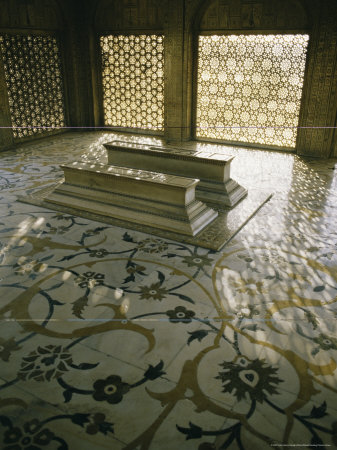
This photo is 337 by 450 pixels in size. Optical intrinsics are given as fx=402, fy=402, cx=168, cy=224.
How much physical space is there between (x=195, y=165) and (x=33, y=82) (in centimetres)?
338

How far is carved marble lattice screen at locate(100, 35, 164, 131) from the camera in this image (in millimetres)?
5941

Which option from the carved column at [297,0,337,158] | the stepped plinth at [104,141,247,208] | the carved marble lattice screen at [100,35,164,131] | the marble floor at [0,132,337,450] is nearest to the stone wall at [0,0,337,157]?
the carved column at [297,0,337,158]

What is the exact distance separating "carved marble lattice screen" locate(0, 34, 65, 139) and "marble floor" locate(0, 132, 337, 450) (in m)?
3.01

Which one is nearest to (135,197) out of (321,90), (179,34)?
(321,90)

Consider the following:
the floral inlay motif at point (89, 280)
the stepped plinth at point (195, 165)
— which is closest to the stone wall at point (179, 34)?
the stepped plinth at point (195, 165)

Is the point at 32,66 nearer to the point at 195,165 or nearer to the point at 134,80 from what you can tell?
the point at 134,80

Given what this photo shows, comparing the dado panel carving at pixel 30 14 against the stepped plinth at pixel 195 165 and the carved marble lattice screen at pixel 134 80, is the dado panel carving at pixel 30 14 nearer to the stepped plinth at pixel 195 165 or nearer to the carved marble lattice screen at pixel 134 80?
the carved marble lattice screen at pixel 134 80

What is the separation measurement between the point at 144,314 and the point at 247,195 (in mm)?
2093

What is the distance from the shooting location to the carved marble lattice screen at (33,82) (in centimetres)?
546

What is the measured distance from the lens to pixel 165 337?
1847 millimetres

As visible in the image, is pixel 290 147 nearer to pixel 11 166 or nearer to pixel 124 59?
pixel 124 59

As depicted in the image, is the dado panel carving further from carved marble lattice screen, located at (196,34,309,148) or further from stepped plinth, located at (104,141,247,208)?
stepped plinth, located at (104,141,247,208)

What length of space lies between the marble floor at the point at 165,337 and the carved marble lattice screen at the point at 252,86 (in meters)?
2.58

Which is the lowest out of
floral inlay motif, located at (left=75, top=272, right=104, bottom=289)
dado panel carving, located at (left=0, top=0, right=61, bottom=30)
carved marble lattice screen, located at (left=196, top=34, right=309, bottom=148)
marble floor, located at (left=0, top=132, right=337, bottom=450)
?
marble floor, located at (left=0, top=132, right=337, bottom=450)
